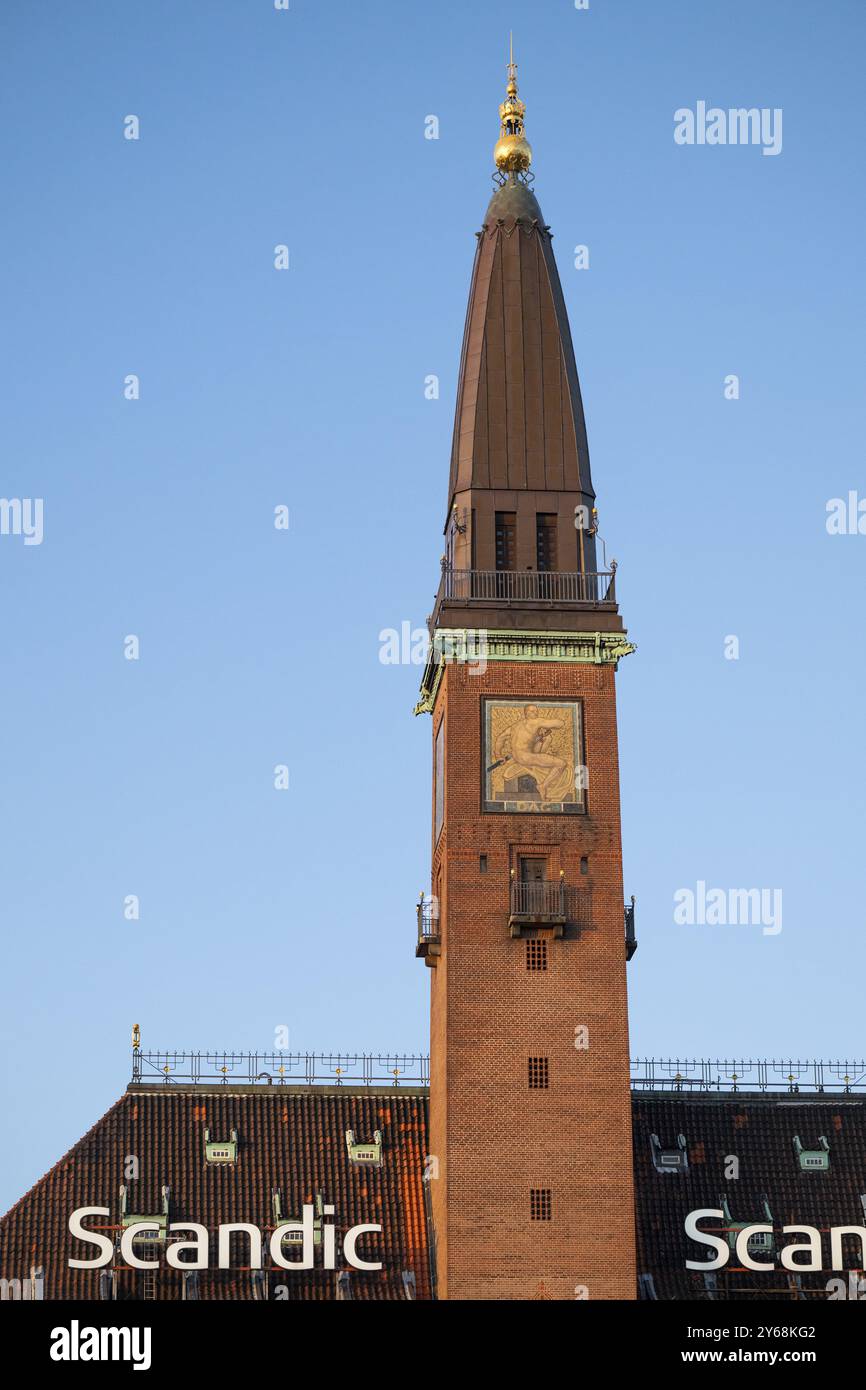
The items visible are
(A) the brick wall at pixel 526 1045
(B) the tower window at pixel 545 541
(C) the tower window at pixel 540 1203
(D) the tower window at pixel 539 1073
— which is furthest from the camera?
(B) the tower window at pixel 545 541

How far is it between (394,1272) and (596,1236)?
765 centimetres

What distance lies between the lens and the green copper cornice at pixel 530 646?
7694 centimetres

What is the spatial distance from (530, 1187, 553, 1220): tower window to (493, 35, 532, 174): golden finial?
36789 millimetres

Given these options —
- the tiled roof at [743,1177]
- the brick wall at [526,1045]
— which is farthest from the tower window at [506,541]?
the tiled roof at [743,1177]

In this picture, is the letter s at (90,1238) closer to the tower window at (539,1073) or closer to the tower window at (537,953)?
the tower window at (539,1073)

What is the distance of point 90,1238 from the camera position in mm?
74562

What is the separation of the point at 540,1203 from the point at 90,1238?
1485 centimetres

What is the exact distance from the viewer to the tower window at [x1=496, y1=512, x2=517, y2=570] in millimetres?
78688

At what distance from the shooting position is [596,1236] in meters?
71.7

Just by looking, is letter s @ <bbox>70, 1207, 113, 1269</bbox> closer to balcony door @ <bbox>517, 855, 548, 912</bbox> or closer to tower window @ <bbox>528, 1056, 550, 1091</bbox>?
tower window @ <bbox>528, 1056, 550, 1091</bbox>

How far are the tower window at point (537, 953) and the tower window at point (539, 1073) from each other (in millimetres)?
3058

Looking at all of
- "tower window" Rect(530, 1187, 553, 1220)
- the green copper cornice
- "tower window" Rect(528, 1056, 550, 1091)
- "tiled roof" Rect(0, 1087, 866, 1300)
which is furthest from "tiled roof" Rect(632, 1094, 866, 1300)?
the green copper cornice
